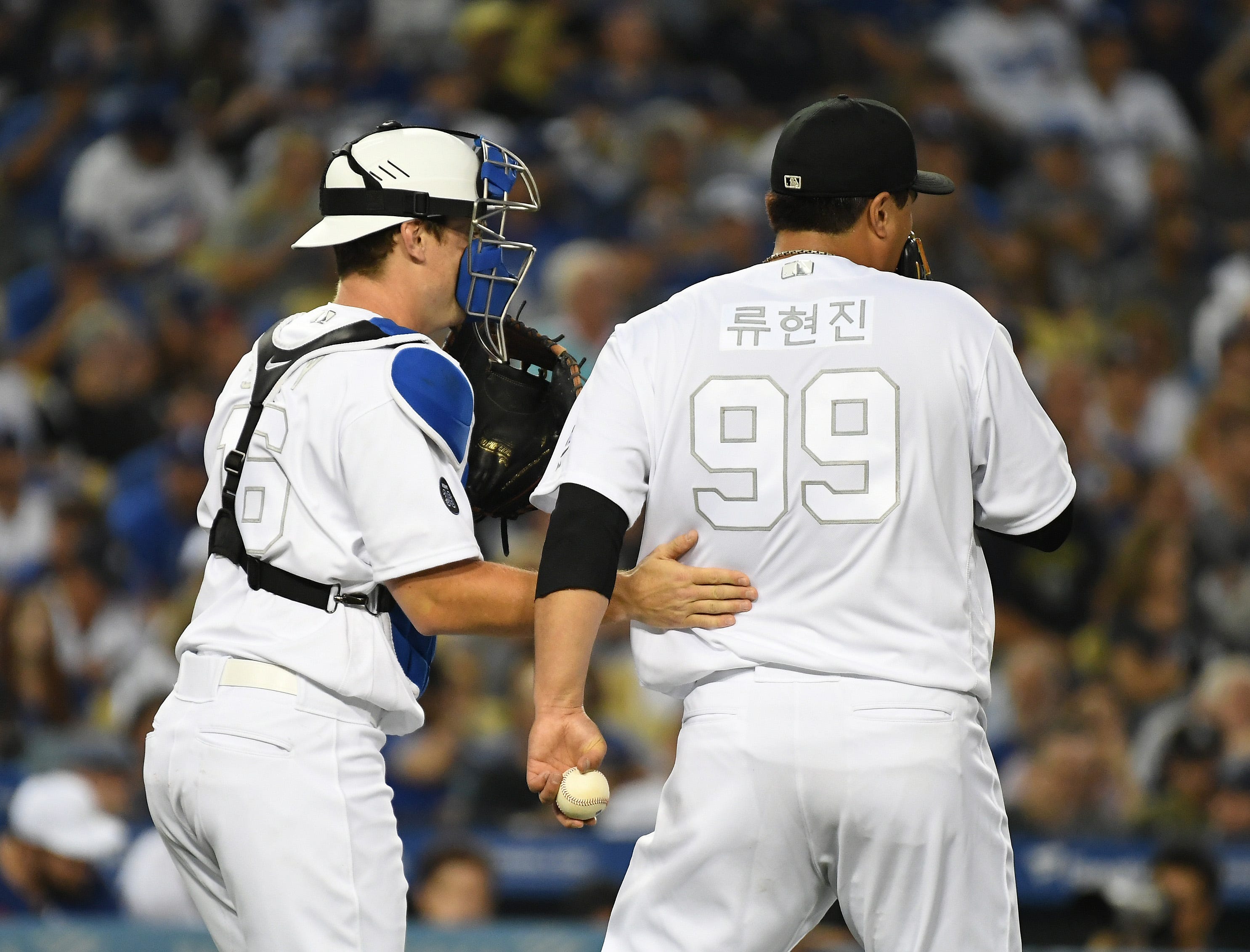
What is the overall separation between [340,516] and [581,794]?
686 mm

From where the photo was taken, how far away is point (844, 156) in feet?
9.68

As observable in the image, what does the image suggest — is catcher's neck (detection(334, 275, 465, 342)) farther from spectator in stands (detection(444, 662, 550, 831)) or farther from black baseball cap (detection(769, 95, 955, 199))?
spectator in stands (detection(444, 662, 550, 831))

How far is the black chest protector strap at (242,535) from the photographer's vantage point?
2898 millimetres

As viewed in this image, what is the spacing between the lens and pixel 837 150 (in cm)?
295

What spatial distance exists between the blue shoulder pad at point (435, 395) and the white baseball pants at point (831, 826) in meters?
0.70

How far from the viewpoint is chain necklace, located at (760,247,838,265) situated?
117 inches

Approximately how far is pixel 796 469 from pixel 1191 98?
816cm

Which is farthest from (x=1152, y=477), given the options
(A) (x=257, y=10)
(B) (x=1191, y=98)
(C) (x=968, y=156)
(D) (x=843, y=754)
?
(A) (x=257, y=10)

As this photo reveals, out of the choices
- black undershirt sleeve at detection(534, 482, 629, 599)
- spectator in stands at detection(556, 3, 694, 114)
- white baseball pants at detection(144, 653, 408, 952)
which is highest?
spectator in stands at detection(556, 3, 694, 114)

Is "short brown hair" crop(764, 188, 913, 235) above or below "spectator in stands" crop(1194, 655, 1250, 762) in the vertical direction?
above

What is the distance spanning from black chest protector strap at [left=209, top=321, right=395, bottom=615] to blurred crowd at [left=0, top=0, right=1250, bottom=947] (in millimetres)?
3237

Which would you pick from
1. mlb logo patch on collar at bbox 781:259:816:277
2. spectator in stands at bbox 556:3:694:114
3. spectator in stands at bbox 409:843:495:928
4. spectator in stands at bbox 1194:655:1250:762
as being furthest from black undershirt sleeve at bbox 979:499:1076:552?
spectator in stands at bbox 556:3:694:114

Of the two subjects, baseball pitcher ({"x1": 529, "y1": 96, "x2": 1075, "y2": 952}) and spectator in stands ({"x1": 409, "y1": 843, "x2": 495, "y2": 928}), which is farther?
spectator in stands ({"x1": 409, "y1": 843, "x2": 495, "y2": 928})

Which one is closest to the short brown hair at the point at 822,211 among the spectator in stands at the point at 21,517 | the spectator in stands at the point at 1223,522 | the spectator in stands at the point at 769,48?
the spectator in stands at the point at 1223,522
